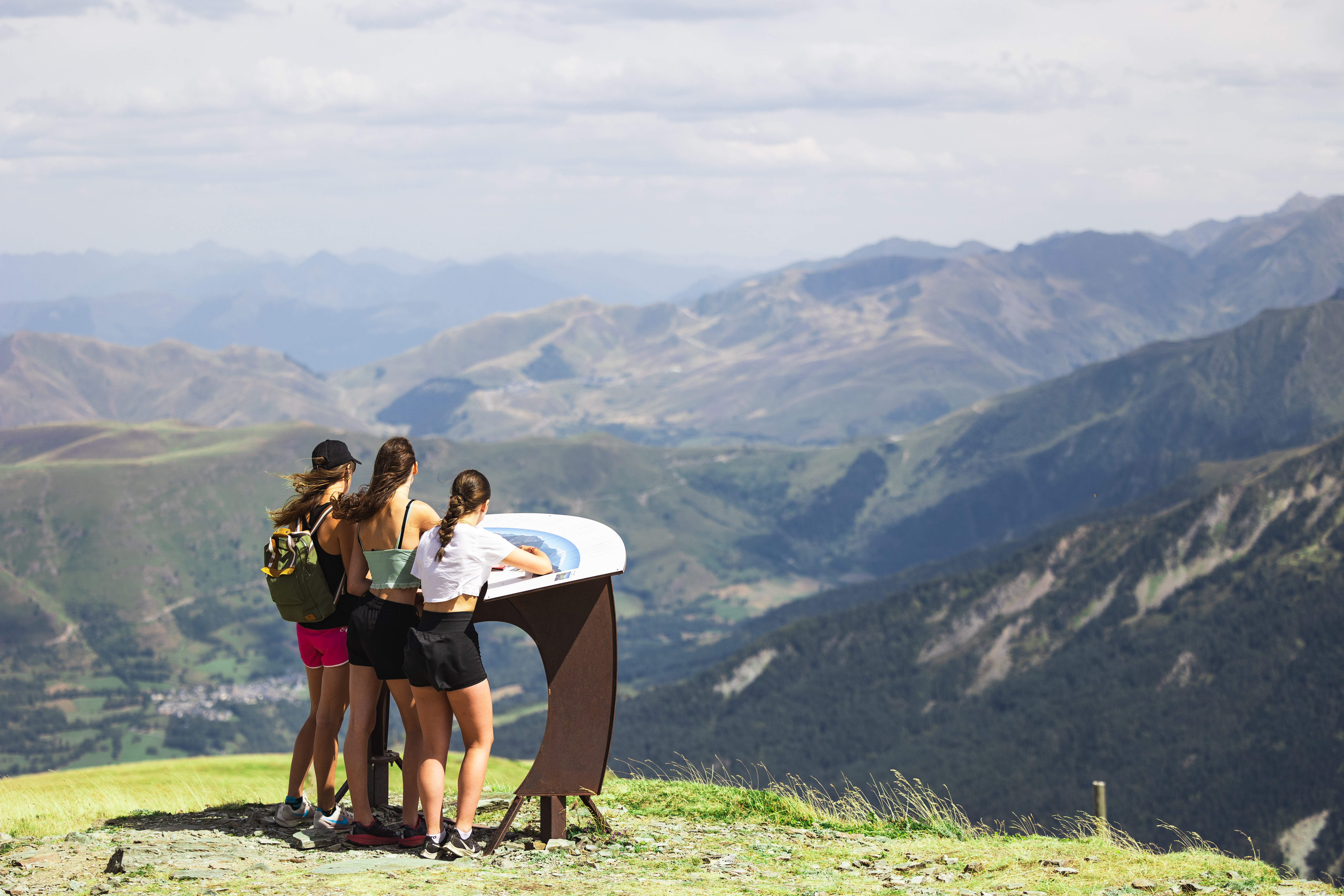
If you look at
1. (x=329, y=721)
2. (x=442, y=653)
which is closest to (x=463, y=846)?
(x=329, y=721)

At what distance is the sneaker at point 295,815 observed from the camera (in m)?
18.2

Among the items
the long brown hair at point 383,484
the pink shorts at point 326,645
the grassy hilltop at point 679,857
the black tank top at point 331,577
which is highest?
→ the long brown hair at point 383,484

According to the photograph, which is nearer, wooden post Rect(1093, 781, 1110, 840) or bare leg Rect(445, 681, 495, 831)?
bare leg Rect(445, 681, 495, 831)

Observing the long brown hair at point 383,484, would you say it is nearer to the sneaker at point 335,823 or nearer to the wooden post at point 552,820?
the sneaker at point 335,823

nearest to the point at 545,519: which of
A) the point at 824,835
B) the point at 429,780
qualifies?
the point at 429,780

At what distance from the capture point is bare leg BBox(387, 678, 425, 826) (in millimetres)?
16812

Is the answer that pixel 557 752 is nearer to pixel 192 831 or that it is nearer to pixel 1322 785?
pixel 192 831

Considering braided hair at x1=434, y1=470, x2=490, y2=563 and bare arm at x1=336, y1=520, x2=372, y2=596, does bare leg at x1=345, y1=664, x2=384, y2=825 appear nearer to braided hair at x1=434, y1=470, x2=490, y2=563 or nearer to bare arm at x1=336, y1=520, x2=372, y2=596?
bare arm at x1=336, y1=520, x2=372, y2=596

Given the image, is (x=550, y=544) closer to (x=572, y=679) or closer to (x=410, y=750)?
(x=572, y=679)

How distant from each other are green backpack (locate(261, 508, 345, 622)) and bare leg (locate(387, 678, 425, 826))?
5.26ft

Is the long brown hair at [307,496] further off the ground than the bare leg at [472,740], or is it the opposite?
the long brown hair at [307,496]

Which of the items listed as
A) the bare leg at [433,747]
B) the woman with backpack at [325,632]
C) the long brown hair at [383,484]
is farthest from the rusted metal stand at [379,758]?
the long brown hair at [383,484]

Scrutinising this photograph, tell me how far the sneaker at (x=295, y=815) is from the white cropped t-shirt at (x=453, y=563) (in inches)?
202

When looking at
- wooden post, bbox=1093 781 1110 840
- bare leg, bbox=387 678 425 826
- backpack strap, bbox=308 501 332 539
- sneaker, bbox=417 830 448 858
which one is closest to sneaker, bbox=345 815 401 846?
bare leg, bbox=387 678 425 826
